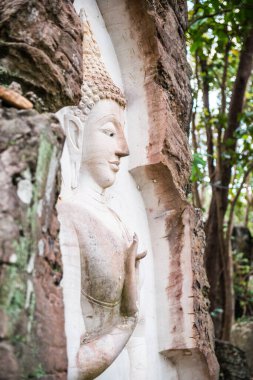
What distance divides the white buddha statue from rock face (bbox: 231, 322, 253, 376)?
13.3 feet

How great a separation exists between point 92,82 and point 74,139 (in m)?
0.31

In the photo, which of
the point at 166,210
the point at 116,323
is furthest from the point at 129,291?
the point at 166,210

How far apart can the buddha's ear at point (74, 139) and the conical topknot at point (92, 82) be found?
0.05 meters

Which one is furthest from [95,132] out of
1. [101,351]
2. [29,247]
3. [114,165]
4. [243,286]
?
[243,286]

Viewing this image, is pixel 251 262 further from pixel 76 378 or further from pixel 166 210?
pixel 76 378

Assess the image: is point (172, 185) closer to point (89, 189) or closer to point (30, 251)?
point (89, 189)

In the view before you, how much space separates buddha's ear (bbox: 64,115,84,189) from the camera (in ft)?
9.16

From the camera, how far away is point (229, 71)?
25.5 feet

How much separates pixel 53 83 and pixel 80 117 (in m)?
0.52

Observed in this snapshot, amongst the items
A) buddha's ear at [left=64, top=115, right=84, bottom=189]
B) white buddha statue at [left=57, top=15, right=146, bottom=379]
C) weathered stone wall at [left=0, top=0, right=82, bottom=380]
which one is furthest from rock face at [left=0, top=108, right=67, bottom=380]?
buddha's ear at [left=64, top=115, right=84, bottom=189]

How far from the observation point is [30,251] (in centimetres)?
180

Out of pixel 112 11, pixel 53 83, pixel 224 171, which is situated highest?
pixel 224 171

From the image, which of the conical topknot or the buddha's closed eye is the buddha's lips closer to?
the buddha's closed eye

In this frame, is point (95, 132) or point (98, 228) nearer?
point (98, 228)
